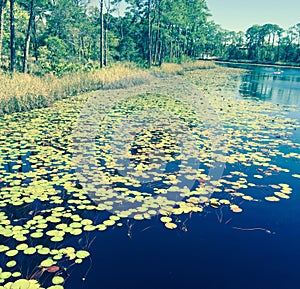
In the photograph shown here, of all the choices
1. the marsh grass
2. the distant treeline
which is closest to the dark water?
the marsh grass

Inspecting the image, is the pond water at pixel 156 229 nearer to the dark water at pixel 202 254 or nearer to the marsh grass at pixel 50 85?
the dark water at pixel 202 254

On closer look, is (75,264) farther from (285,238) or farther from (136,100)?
(136,100)

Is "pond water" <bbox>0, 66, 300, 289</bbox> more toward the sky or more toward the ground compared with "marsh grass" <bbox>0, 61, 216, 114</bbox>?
more toward the ground

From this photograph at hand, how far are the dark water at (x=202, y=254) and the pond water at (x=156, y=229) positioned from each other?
10 millimetres

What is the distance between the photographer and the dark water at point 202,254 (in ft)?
8.54

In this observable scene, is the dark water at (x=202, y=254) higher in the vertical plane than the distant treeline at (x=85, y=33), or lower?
lower

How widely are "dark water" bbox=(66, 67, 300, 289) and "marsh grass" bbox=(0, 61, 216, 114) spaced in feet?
23.4

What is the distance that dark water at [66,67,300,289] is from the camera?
8.54ft

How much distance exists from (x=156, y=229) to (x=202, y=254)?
24.4 inches

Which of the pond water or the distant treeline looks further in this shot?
the distant treeline

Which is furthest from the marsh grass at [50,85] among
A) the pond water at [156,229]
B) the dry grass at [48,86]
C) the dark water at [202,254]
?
the dark water at [202,254]

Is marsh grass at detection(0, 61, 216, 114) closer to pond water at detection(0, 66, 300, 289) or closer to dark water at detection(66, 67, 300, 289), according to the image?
pond water at detection(0, 66, 300, 289)

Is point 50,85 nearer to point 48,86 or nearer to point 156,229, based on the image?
point 48,86

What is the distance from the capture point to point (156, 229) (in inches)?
133
